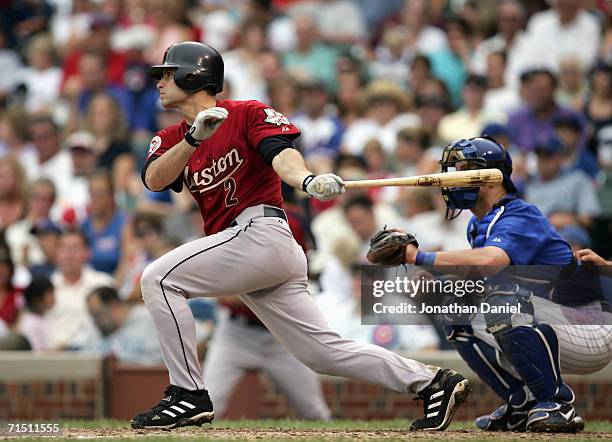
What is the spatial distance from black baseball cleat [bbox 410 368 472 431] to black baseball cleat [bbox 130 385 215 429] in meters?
1.10

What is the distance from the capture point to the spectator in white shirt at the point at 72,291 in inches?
409

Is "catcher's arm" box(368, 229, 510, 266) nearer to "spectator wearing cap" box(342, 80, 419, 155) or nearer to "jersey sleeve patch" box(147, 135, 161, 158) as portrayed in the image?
"jersey sleeve patch" box(147, 135, 161, 158)

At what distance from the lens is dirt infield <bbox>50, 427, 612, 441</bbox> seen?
538cm

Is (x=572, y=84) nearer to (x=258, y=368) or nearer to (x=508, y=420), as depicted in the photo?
(x=258, y=368)

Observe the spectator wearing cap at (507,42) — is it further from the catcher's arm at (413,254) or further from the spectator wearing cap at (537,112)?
the catcher's arm at (413,254)

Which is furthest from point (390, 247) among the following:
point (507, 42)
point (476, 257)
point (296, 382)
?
point (507, 42)

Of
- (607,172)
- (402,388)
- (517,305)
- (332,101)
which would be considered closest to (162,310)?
(402,388)

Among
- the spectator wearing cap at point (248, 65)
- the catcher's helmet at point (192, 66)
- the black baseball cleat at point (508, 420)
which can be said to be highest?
the spectator wearing cap at point (248, 65)

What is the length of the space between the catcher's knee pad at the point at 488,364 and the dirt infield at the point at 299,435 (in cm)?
34

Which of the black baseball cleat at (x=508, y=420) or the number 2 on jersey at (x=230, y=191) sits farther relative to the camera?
the black baseball cleat at (x=508, y=420)

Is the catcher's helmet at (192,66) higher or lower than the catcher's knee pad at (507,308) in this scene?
higher

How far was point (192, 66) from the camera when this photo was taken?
5.90m

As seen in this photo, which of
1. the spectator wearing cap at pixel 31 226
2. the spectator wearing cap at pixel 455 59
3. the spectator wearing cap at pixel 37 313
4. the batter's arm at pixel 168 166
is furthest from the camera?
the spectator wearing cap at pixel 455 59


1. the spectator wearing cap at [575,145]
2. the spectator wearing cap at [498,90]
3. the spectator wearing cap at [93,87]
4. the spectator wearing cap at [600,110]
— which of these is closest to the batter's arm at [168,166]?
the spectator wearing cap at [575,145]
